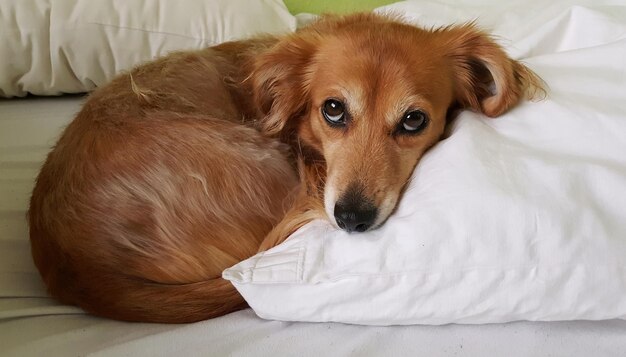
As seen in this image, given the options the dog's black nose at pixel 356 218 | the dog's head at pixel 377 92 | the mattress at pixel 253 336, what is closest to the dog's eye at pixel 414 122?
the dog's head at pixel 377 92

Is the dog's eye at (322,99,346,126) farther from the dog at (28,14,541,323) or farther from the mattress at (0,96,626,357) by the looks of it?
the mattress at (0,96,626,357)

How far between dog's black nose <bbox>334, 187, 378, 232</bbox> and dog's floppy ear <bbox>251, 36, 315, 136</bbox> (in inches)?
16.9

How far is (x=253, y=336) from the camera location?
1.15 m

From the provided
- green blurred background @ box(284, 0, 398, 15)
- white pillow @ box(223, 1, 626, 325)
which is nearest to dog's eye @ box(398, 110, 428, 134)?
white pillow @ box(223, 1, 626, 325)

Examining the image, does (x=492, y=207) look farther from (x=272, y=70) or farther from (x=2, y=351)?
(x=2, y=351)

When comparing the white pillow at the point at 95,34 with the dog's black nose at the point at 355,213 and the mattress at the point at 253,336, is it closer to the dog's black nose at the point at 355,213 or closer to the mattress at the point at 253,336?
the mattress at the point at 253,336

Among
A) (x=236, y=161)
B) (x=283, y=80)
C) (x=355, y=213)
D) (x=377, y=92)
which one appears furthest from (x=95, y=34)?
(x=355, y=213)

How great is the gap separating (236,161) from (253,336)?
43 centimetres

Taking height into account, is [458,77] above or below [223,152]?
above

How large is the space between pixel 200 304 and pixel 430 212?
0.53 m

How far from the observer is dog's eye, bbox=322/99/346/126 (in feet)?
4.58

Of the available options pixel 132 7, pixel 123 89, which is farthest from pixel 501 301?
pixel 132 7

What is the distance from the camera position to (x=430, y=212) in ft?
3.58

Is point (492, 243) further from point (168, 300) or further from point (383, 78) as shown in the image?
point (168, 300)
